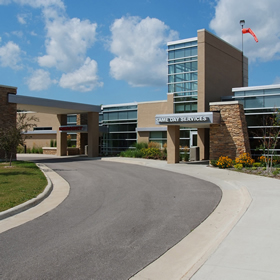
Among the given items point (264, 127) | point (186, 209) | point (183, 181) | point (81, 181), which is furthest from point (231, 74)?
point (186, 209)

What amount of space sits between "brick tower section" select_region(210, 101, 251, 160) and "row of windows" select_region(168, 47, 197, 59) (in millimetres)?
7776

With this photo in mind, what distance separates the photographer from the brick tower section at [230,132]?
908 inches

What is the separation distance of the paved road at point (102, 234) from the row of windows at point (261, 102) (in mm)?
14301

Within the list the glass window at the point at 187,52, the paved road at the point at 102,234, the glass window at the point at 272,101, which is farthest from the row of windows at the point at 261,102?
the paved road at the point at 102,234

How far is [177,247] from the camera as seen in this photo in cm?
638

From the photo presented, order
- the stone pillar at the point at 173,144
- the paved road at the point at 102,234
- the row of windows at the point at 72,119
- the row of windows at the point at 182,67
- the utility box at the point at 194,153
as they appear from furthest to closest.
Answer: the row of windows at the point at 72,119
the row of windows at the point at 182,67
the utility box at the point at 194,153
the stone pillar at the point at 173,144
the paved road at the point at 102,234

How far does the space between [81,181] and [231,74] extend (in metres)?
23.3

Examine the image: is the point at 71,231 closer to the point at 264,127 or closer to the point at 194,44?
the point at 264,127

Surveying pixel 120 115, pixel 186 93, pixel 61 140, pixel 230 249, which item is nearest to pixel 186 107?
pixel 186 93

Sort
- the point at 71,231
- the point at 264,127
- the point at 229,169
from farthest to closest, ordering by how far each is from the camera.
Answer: the point at 264,127 → the point at 229,169 → the point at 71,231

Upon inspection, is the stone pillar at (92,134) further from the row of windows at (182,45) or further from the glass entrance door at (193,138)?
the row of windows at (182,45)

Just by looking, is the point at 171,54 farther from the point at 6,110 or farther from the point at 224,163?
the point at 6,110

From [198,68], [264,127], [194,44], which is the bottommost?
[264,127]

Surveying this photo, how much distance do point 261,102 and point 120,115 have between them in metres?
18.2
